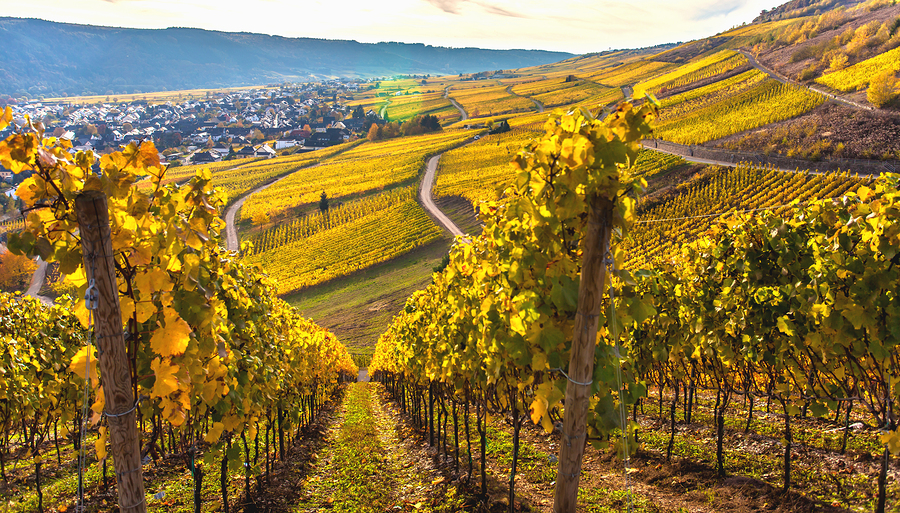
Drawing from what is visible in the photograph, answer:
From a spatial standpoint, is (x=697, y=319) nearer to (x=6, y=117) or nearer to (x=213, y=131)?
(x=6, y=117)

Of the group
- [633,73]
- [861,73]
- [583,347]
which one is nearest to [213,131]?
[633,73]

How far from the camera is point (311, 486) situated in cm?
984

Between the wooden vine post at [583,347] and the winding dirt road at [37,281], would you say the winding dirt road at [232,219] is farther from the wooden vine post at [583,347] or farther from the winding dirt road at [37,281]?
the wooden vine post at [583,347]

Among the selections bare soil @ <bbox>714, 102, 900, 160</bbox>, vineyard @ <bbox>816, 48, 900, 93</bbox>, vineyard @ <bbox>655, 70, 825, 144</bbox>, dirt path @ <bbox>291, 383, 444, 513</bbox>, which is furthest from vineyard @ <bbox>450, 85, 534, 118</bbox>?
dirt path @ <bbox>291, 383, 444, 513</bbox>

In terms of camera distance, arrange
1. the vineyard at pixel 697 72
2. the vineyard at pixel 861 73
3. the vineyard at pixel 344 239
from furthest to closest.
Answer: the vineyard at pixel 697 72, the vineyard at pixel 861 73, the vineyard at pixel 344 239

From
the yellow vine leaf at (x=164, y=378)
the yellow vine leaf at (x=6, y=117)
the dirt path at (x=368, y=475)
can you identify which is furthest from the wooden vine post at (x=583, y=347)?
the dirt path at (x=368, y=475)

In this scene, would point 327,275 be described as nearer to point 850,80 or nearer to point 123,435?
point 123,435

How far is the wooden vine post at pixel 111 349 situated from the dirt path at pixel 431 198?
43.0m

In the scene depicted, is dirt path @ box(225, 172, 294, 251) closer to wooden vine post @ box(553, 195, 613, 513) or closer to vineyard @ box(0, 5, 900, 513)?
vineyard @ box(0, 5, 900, 513)

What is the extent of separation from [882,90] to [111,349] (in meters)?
69.5

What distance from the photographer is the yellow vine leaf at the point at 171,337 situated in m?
3.07

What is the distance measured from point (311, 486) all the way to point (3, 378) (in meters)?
5.62

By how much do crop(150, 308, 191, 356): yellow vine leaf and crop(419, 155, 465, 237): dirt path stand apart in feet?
140

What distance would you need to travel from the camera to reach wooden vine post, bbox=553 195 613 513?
3.09 m
